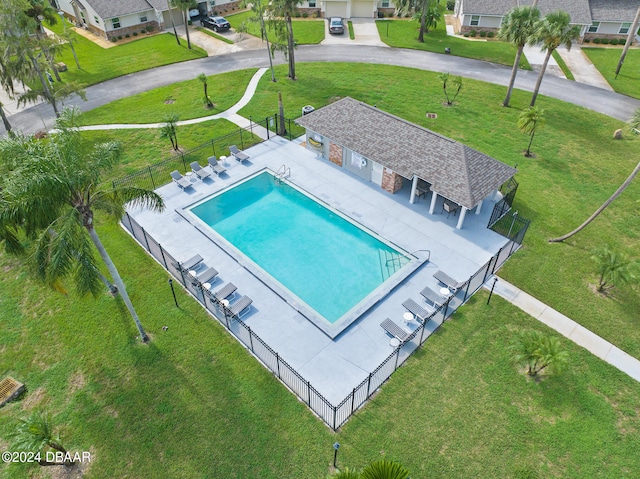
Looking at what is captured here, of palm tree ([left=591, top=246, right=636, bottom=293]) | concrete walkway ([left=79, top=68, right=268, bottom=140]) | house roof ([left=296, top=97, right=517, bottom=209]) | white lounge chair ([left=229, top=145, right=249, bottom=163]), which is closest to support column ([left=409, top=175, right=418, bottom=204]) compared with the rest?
house roof ([left=296, top=97, right=517, bottom=209])

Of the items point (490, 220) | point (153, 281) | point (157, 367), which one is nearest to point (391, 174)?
point (490, 220)

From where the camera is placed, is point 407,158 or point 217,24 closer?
point 407,158

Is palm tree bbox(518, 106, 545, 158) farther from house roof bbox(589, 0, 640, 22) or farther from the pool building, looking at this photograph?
A: house roof bbox(589, 0, 640, 22)

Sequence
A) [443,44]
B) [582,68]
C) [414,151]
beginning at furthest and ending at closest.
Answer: [443,44], [582,68], [414,151]

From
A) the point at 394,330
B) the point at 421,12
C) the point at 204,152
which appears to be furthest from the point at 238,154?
the point at 421,12

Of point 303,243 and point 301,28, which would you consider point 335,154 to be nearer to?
point 303,243

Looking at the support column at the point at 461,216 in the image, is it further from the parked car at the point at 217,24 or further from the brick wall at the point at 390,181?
the parked car at the point at 217,24
